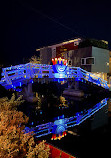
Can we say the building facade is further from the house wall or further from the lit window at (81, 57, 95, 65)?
the house wall

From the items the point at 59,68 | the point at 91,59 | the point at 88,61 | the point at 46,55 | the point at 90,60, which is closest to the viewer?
the point at 59,68

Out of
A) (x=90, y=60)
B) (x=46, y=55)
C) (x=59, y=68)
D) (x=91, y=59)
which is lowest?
(x=59, y=68)

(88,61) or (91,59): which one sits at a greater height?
(91,59)

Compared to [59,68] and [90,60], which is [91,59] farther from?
[59,68]

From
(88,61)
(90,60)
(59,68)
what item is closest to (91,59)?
(90,60)

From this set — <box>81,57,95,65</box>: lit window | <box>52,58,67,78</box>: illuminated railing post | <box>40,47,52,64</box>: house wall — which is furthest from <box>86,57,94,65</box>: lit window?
<box>40,47,52,64</box>: house wall

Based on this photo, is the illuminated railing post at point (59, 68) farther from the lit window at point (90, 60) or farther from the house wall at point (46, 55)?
the house wall at point (46, 55)

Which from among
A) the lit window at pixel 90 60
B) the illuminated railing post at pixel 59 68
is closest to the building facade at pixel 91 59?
the lit window at pixel 90 60

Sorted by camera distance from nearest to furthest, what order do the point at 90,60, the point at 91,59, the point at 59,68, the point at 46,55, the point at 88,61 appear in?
the point at 59,68 → the point at 91,59 → the point at 90,60 → the point at 88,61 → the point at 46,55

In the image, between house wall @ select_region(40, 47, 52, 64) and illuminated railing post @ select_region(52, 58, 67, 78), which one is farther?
house wall @ select_region(40, 47, 52, 64)

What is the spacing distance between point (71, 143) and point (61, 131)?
140 centimetres

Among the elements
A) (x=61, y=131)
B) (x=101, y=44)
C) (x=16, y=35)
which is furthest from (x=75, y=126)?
(x=16, y=35)

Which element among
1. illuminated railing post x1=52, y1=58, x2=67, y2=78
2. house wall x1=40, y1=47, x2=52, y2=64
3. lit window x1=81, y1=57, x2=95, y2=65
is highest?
house wall x1=40, y1=47, x2=52, y2=64

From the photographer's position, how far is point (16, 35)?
71375 mm
